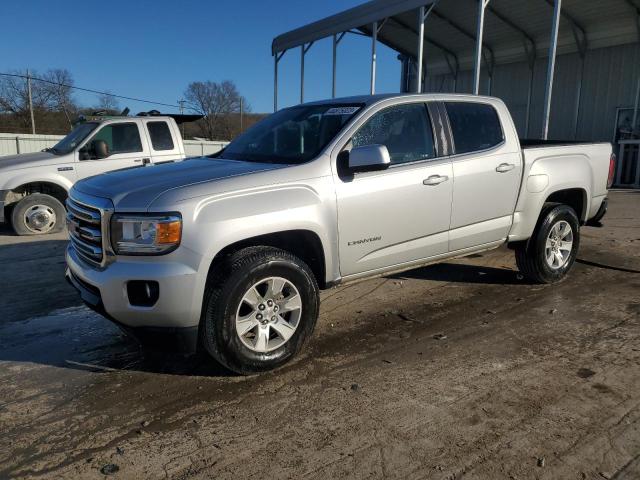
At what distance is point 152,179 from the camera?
11.2ft

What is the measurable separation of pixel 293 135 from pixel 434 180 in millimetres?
1234

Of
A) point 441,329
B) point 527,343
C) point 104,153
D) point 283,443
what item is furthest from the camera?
point 104,153

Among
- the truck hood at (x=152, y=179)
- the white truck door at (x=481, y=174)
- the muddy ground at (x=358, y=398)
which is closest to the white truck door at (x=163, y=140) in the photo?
the muddy ground at (x=358, y=398)

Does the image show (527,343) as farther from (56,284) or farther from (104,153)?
(104,153)

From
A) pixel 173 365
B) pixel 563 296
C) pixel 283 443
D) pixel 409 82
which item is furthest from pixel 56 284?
pixel 409 82

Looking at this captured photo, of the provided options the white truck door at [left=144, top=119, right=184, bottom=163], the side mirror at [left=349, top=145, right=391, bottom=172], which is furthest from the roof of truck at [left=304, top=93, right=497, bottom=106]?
the white truck door at [left=144, top=119, right=184, bottom=163]

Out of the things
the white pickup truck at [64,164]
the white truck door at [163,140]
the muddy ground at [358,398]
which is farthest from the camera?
the white truck door at [163,140]

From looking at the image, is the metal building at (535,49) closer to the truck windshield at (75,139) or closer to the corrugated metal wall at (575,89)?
the corrugated metal wall at (575,89)

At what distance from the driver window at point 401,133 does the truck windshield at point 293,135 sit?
190 mm

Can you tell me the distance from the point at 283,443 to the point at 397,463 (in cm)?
60

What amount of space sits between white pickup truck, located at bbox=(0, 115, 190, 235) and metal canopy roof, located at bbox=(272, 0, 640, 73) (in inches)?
400

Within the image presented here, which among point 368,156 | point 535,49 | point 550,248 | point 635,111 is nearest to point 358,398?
point 368,156

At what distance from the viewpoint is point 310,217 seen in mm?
3520

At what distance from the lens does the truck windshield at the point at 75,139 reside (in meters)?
8.43
